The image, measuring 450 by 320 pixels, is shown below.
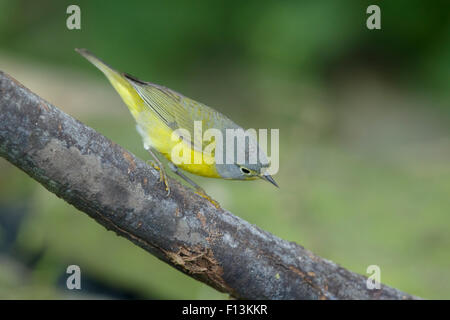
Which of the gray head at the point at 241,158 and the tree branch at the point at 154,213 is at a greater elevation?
the gray head at the point at 241,158

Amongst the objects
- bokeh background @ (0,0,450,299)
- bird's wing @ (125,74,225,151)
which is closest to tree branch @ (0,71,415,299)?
bird's wing @ (125,74,225,151)

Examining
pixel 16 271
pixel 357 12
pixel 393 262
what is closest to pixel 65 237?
pixel 16 271

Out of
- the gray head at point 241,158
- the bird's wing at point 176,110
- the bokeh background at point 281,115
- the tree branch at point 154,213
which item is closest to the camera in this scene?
the tree branch at point 154,213

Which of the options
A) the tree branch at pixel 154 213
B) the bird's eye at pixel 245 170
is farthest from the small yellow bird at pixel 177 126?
the tree branch at pixel 154 213

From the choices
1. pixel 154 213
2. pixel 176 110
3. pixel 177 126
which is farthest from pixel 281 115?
pixel 154 213

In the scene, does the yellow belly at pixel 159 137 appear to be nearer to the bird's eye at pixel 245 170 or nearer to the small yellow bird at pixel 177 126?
the small yellow bird at pixel 177 126

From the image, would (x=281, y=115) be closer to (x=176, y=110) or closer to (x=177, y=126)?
(x=176, y=110)
